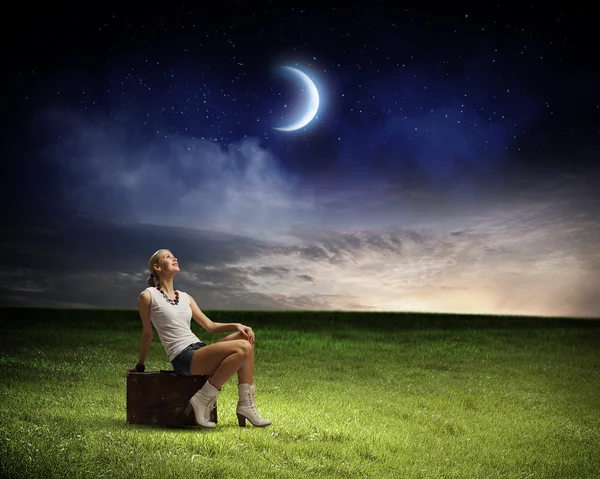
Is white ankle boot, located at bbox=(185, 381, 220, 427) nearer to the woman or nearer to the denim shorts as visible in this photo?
the woman

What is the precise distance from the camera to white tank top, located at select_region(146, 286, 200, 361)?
7973 mm

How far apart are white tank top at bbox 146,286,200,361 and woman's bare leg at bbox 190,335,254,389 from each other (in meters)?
0.31

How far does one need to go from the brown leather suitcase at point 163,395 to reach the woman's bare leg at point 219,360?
0.18m

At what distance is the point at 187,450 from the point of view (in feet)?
22.8

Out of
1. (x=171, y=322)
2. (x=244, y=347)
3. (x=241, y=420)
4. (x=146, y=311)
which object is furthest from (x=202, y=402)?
(x=146, y=311)

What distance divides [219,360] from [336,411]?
2.90 m

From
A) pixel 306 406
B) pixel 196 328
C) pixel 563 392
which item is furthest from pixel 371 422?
pixel 196 328

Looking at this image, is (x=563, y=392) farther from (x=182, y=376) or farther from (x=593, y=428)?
(x=182, y=376)

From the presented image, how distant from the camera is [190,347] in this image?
Result: 7977 mm

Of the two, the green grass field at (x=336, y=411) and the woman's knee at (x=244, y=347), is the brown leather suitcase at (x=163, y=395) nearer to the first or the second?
the green grass field at (x=336, y=411)

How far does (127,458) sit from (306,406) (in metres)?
4.04

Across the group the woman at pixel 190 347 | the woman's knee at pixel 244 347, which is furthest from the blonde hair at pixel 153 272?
the woman's knee at pixel 244 347

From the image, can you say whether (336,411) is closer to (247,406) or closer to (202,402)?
(247,406)

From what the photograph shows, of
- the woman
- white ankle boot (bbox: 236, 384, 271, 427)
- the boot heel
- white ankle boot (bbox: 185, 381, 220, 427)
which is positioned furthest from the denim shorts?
the boot heel
